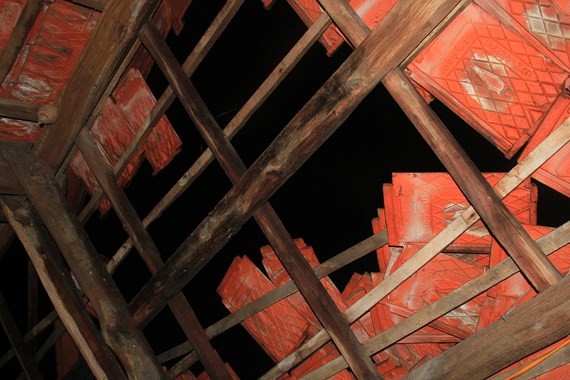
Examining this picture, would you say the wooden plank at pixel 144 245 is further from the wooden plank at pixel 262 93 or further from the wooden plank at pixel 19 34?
the wooden plank at pixel 19 34

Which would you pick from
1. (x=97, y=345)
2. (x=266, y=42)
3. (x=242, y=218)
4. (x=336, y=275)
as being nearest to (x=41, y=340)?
(x=97, y=345)

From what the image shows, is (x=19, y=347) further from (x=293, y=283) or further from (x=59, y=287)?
(x=293, y=283)

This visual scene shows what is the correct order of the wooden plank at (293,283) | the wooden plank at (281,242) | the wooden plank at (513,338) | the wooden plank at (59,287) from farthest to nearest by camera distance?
the wooden plank at (59,287), the wooden plank at (293,283), the wooden plank at (281,242), the wooden plank at (513,338)

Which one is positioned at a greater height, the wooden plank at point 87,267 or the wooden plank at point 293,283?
the wooden plank at point 87,267

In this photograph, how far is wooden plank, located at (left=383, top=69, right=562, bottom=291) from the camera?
5.89 feet

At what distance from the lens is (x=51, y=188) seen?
3641mm

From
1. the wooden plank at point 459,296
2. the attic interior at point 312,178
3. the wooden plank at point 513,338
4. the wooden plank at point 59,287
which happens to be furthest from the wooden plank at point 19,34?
the wooden plank at point 513,338

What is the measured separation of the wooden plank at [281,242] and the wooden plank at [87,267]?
53.4 inches

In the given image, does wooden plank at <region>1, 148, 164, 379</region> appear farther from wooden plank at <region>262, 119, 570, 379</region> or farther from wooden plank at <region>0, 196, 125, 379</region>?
wooden plank at <region>262, 119, 570, 379</region>

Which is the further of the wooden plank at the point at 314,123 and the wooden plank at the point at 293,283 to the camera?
the wooden plank at the point at 293,283

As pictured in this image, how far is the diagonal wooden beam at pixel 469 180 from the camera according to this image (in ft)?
5.90

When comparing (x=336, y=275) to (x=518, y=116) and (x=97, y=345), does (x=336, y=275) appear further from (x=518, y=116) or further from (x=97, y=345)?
(x=518, y=116)

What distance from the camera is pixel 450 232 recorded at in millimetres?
2135

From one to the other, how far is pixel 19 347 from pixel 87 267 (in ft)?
6.60
